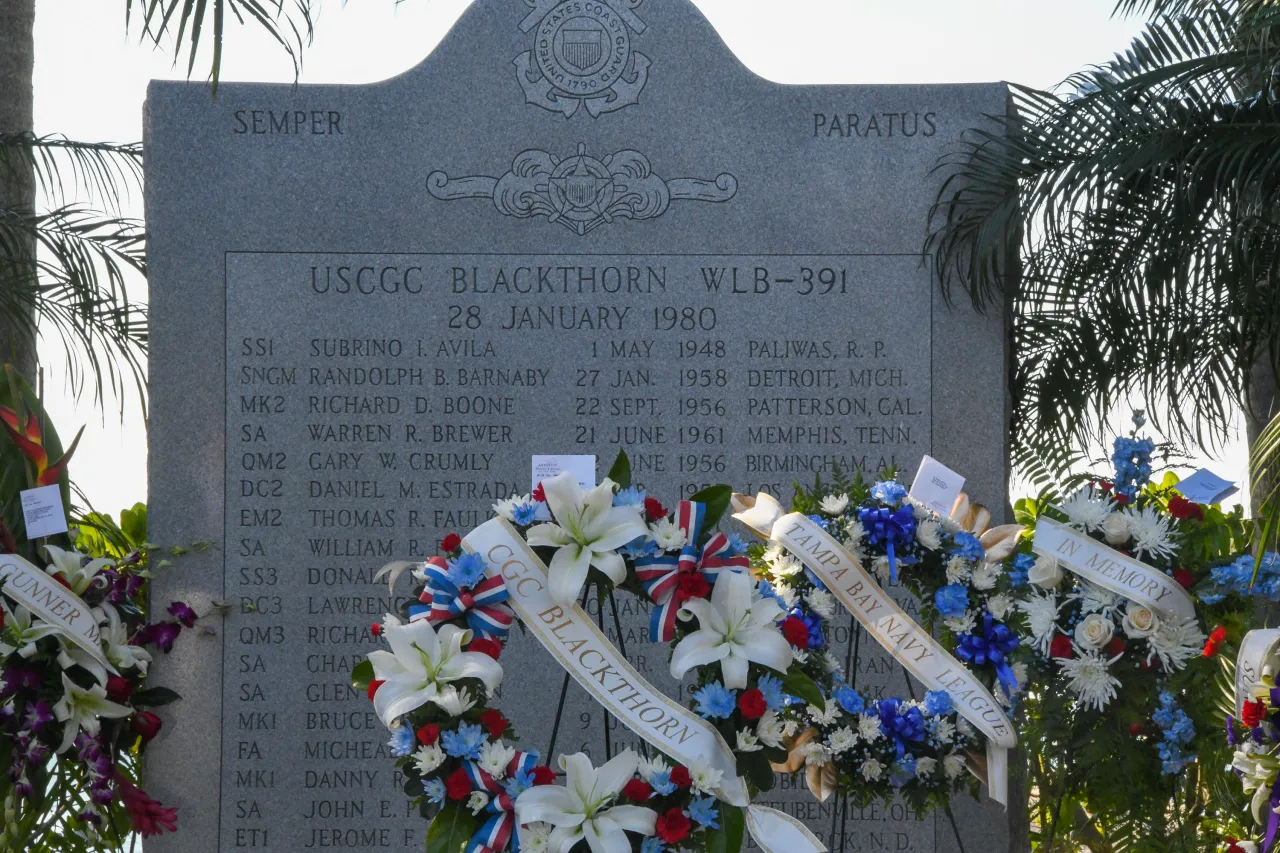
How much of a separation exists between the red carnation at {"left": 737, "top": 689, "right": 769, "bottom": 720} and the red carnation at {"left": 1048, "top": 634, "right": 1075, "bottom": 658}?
1245mm

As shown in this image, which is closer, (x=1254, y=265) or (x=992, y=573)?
(x=992, y=573)

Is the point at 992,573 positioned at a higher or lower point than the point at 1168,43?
lower

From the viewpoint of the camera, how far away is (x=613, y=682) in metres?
3.84

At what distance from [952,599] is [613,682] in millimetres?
1219

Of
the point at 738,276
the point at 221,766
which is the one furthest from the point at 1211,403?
the point at 221,766

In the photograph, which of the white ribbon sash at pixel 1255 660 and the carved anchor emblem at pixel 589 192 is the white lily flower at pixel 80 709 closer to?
the carved anchor emblem at pixel 589 192

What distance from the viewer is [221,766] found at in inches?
219

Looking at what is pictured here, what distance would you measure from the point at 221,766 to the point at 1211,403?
488 centimetres

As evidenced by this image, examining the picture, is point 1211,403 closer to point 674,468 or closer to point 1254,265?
point 1254,265

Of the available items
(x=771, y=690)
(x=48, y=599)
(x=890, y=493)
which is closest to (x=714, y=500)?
(x=771, y=690)

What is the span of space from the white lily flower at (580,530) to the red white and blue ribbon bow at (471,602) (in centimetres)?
15

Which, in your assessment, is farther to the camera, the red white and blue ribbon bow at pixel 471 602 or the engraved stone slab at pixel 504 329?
the engraved stone slab at pixel 504 329

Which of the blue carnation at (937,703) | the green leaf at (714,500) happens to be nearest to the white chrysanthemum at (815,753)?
Result: the blue carnation at (937,703)

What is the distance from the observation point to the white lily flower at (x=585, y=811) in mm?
3523
